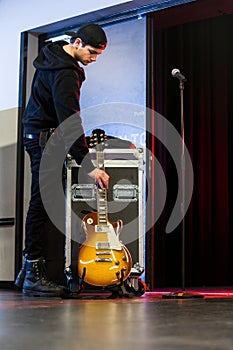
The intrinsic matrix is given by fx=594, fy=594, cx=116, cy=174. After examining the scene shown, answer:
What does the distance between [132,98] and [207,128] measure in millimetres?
941

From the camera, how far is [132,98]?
3.57 metres

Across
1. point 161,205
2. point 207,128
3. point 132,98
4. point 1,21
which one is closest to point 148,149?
point 132,98

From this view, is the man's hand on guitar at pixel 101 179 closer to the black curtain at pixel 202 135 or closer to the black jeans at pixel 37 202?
the black jeans at pixel 37 202

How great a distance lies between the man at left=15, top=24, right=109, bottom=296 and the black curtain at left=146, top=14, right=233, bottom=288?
4.80 feet

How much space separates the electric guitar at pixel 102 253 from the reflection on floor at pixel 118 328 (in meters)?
0.75

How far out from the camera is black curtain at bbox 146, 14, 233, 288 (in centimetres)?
418

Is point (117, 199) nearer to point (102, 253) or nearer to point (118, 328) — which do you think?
point (102, 253)

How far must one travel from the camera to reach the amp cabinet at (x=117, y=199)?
9.83 ft

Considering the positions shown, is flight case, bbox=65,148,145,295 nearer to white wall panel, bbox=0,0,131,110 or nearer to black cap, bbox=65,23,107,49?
black cap, bbox=65,23,107,49

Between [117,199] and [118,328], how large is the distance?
1703 millimetres

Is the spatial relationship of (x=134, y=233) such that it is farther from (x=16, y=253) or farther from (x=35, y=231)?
(x=16, y=253)

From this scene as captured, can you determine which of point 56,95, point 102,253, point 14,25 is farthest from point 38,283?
point 14,25

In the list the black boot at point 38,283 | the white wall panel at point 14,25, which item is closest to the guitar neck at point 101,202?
the black boot at point 38,283

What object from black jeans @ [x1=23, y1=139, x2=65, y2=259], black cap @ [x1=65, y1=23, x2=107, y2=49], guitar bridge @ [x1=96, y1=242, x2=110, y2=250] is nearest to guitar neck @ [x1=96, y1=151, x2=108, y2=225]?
guitar bridge @ [x1=96, y1=242, x2=110, y2=250]
